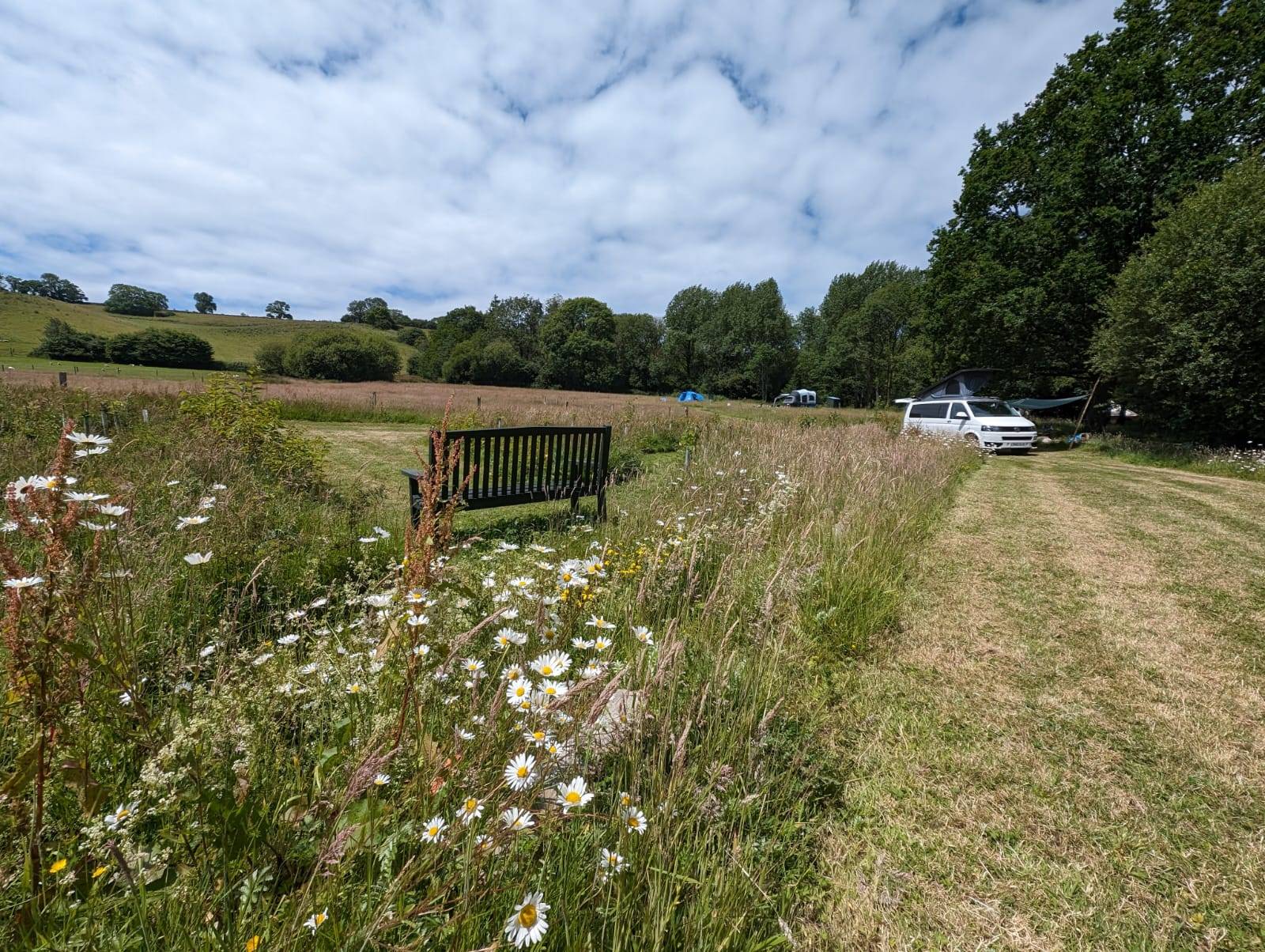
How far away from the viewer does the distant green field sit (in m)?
46.8

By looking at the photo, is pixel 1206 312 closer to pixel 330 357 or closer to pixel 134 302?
pixel 330 357

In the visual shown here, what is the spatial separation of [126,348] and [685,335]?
185 ft

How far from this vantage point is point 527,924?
1.10m

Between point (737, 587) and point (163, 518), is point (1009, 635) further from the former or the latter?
point (163, 518)

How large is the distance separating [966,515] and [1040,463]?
26.0ft

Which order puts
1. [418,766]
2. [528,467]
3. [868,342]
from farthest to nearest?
[868,342] → [528,467] → [418,766]

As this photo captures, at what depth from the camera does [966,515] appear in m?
6.79

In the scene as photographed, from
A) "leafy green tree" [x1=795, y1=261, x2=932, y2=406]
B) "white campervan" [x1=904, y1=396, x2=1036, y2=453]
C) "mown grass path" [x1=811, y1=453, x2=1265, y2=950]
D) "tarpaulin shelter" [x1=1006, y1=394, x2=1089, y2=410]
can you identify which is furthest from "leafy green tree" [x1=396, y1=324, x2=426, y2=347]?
"mown grass path" [x1=811, y1=453, x2=1265, y2=950]

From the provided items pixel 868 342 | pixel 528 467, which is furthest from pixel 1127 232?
pixel 868 342

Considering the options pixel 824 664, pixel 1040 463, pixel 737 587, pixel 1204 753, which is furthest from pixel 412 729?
pixel 1040 463

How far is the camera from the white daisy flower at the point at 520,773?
1326mm

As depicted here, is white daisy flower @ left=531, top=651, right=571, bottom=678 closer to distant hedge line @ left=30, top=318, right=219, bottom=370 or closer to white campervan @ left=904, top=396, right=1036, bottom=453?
white campervan @ left=904, top=396, right=1036, bottom=453

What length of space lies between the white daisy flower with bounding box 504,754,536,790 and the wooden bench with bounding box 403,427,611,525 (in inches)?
139

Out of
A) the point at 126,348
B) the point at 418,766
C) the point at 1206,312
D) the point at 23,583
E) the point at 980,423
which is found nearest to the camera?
the point at 23,583
